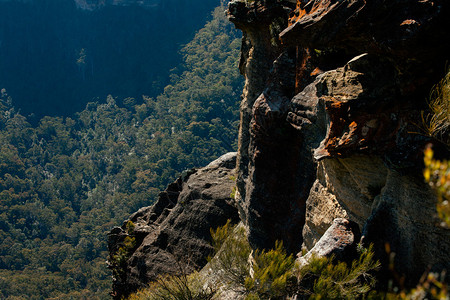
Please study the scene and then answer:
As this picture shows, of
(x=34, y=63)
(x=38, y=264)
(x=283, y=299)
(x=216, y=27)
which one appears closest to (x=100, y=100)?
(x=34, y=63)

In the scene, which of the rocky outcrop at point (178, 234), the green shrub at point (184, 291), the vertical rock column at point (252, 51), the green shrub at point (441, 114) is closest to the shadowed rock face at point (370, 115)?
the green shrub at point (441, 114)

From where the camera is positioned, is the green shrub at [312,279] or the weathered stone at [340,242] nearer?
the green shrub at [312,279]

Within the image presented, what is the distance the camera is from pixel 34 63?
195250 millimetres

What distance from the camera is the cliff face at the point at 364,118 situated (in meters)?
6.86

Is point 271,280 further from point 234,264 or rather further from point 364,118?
point 364,118

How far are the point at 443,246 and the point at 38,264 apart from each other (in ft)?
317

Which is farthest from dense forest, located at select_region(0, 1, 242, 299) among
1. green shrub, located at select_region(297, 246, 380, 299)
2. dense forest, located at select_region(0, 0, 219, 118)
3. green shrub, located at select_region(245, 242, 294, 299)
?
green shrub, located at select_region(297, 246, 380, 299)

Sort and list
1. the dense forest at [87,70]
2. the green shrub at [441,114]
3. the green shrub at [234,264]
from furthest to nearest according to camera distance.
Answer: the dense forest at [87,70] → the green shrub at [234,264] → the green shrub at [441,114]

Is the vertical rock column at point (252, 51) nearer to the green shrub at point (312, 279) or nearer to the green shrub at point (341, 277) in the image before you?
the green shrub at point (312, 279)

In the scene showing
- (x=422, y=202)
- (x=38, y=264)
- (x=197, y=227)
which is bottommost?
(x=38, y=264)

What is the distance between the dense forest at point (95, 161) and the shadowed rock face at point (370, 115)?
71425mm

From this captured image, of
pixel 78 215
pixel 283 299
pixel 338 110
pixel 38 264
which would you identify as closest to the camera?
pixel 338 110

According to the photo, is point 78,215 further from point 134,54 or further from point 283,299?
point 283,299

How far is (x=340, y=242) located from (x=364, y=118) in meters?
2.40
